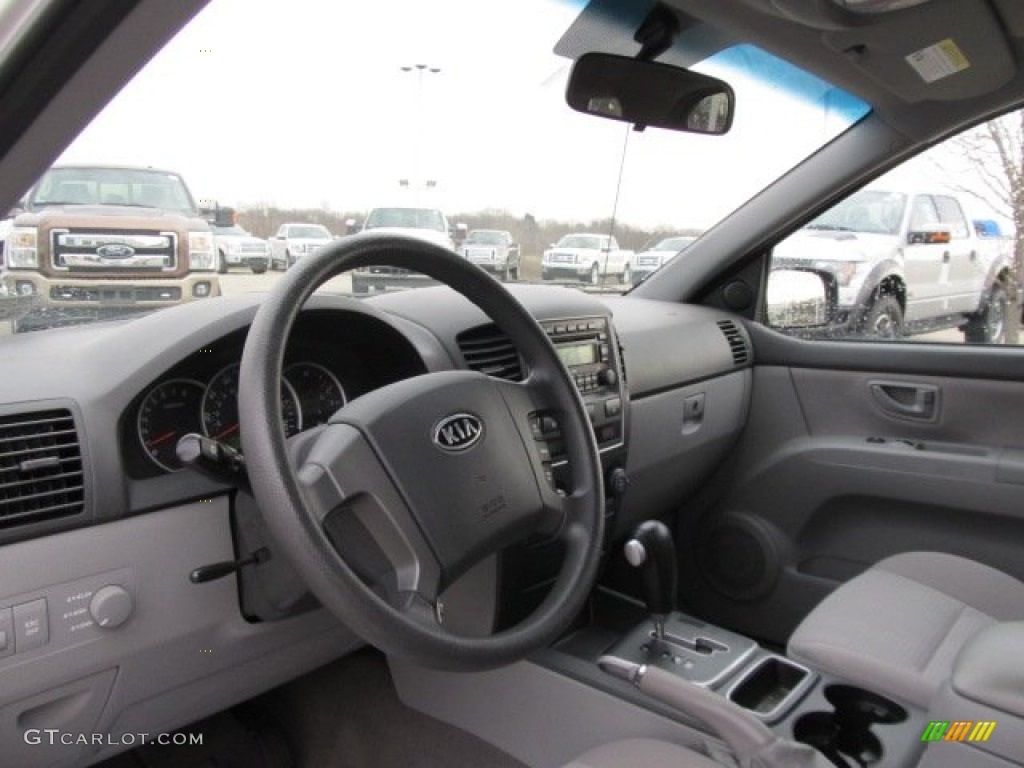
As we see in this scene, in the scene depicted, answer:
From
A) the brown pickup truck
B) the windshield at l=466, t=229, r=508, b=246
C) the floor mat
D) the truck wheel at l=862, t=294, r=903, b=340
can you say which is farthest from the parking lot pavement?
the truck wheel at l=862, t=294, r=903, b=340

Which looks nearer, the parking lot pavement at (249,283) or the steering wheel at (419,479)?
the steering wheel at (419,479)

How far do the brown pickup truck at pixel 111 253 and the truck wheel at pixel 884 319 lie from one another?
2048 millimetres

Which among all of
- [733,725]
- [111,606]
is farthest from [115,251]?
[733,725]

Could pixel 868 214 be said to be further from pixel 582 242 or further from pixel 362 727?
pixel 362 727

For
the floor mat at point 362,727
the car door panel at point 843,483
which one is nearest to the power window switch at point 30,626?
the floor mat at point 362,727

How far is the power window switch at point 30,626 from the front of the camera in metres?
1.38

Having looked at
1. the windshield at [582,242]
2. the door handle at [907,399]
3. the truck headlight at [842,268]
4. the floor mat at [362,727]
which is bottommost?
the floor mat at [362,727]

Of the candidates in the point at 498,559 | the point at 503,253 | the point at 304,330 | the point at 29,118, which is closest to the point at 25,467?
the point at 304,330

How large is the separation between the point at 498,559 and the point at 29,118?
1.33 meters

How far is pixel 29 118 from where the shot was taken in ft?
2.92

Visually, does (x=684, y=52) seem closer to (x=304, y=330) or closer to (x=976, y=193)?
(x=976, y=193)

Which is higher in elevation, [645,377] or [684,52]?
[684,52]

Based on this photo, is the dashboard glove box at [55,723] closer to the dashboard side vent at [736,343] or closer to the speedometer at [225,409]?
the speedometer at [225,409]

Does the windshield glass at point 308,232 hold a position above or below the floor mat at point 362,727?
above
